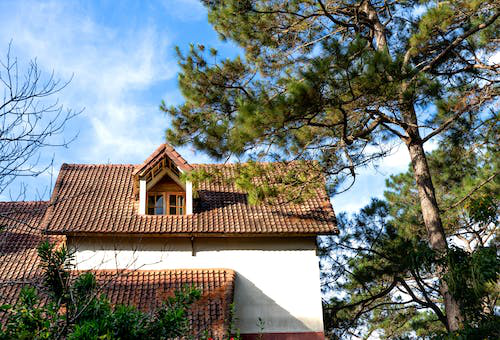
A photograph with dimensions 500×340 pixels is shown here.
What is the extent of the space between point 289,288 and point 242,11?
7.32 m

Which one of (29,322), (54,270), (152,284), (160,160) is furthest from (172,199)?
(29,322)

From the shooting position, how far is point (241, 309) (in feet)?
47.1

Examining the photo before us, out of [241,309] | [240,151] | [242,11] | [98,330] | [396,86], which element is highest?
[242,11]

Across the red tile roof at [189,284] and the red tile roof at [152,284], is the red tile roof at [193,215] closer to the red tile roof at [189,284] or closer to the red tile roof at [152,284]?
the red tile roof at [152,284]

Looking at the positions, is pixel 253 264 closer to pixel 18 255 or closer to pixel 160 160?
pixel 160 160

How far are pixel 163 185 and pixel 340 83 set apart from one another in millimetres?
7543


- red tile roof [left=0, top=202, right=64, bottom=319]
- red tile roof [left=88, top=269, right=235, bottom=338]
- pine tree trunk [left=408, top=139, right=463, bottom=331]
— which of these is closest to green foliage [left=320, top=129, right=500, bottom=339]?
pine tree trunk [left=408, top=139, right=463, bottom=331]

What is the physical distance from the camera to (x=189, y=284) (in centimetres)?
1385

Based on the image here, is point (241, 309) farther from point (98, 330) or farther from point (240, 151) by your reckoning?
point (98, 330)

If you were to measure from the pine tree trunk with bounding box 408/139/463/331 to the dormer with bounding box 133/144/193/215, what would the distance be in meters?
6.23

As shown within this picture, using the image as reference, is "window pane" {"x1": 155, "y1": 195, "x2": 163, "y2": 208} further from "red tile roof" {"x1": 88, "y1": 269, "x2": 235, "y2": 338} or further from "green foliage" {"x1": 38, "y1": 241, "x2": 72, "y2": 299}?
"green foliage" {"x1": 38, "y1": 241, "x2": 72, "y2": 299}

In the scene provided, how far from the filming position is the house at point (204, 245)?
14141 mm

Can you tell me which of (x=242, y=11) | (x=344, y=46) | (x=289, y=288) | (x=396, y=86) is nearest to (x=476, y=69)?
(x=396, y=86)

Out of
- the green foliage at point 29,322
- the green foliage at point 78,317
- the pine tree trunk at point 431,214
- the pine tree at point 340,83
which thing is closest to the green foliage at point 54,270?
the green foliage at point 78,317
